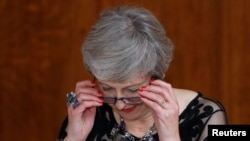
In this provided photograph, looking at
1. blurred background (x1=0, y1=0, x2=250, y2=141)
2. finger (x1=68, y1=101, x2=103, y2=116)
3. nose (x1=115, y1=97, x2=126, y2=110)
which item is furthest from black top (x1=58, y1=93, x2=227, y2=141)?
blurred background (x1=0, y1=0, x2=250, y2=141)

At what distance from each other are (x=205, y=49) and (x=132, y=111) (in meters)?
1.23

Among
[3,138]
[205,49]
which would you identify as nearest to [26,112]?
[3,138]

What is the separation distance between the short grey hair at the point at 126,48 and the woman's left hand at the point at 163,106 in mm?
64

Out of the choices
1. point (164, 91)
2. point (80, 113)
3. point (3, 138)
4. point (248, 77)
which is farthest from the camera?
point (3, 138)

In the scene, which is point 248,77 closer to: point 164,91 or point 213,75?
point 213,75

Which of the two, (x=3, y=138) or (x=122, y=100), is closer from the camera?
(x=122, y=100)

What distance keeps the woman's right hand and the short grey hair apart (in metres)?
0.12

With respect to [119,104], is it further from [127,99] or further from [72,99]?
[72,99]

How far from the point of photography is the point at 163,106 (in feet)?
9.12

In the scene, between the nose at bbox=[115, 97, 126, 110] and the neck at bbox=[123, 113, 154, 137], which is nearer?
the nose at bbox=[115, 97, 126, 110]

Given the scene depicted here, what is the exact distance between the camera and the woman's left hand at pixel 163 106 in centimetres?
276

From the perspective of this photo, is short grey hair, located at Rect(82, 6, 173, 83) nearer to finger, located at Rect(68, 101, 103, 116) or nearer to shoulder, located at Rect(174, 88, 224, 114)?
finger, located at Rect(68, 101, 103, 116)

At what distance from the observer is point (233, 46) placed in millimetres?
3996

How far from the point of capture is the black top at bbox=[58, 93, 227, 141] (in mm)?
2943
